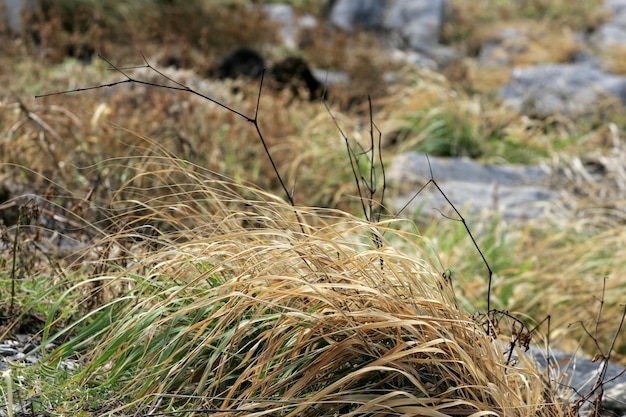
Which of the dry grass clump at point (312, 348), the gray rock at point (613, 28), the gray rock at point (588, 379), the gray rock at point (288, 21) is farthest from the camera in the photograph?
the gray rock at point (613, 28)

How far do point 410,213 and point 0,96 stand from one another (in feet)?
9.27

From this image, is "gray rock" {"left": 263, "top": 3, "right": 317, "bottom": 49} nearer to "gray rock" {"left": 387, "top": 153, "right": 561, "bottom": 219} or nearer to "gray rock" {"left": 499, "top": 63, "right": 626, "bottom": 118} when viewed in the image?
"gray rock" {"left": 499, "top": 63, "right": 626, "bottom": 118}

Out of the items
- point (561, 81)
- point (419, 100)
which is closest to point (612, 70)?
point (561, 81)

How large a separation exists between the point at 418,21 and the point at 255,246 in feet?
40.4

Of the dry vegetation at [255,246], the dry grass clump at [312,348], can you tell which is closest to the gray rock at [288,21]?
the dry vegetation at [255,246]

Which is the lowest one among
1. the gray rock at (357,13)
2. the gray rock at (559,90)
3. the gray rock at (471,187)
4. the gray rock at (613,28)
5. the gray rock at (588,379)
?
the gray rock at (471,187)

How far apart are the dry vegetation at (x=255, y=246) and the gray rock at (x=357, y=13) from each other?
1.97 m

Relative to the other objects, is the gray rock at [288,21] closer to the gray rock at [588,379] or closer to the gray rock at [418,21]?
the gray rock at [418,21]

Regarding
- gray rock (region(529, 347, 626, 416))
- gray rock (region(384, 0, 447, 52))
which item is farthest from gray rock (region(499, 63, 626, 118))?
gray rock (region(529, 347, 626, 416))

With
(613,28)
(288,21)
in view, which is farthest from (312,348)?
(613,28)

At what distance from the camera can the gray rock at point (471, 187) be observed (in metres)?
5.41

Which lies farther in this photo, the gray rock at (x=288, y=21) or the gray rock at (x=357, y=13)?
the gray rock at (x=357, y=13)

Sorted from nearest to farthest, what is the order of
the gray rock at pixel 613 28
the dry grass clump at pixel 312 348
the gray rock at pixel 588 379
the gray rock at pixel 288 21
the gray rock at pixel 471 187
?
the dry grass clump at pixel 312 348 → the gray rock at pixel 588 379 → the gray rock at pixel 471 187 → the gray rock at pixel 288 21 → the gray rock at pixel 613 28

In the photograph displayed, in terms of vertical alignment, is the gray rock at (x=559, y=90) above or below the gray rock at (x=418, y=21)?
below
